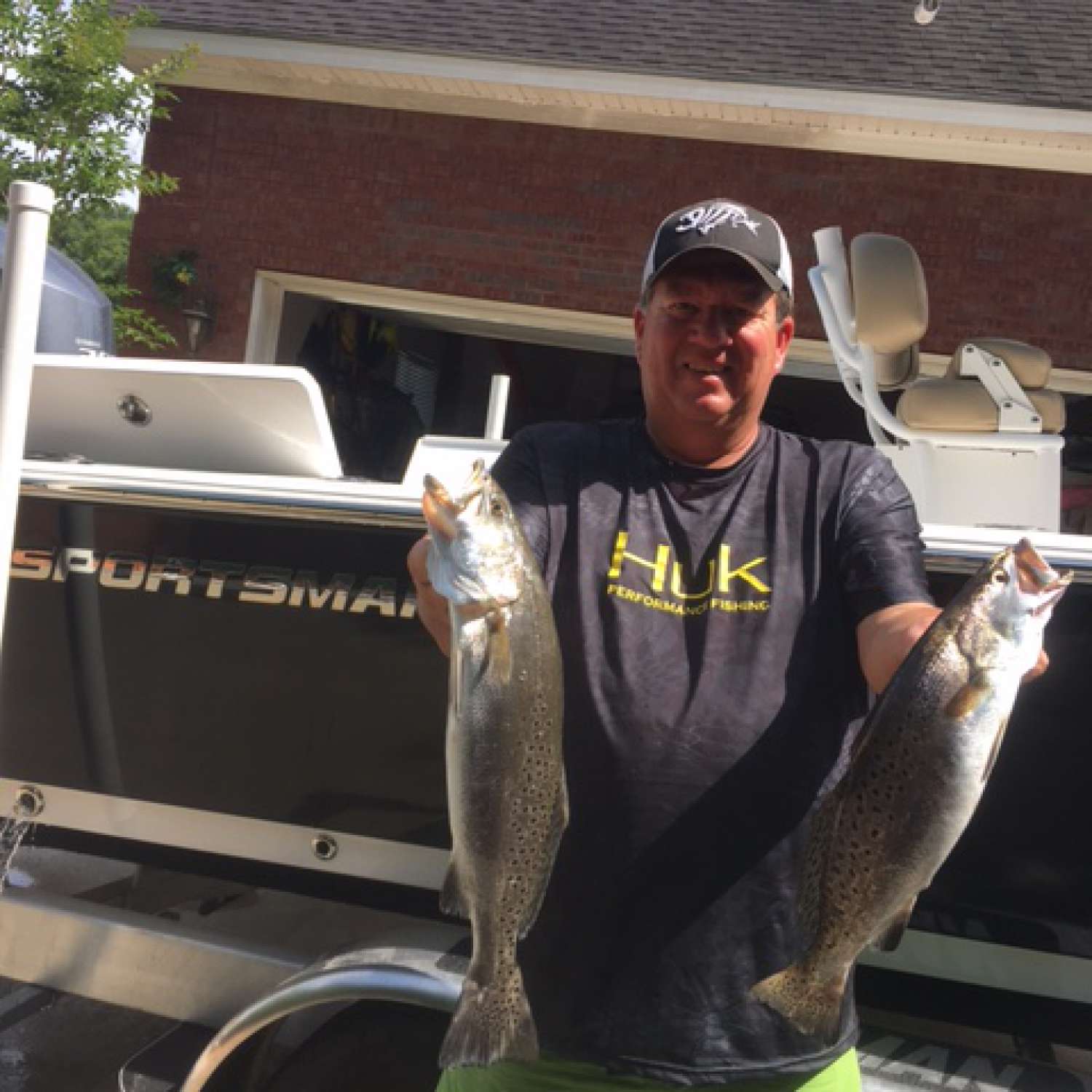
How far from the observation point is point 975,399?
3396 millimetres

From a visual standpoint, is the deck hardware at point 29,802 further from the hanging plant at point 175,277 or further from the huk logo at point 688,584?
the hanging plant at point 175,277

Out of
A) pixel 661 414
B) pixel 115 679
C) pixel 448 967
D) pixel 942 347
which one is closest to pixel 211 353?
pixel 942 347

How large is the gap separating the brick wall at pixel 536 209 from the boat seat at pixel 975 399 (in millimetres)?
4909

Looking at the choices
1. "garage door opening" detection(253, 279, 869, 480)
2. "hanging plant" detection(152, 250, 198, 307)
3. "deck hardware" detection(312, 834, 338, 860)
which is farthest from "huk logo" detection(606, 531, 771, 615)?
"hanging plant" detection(152, 250, 198, 307)

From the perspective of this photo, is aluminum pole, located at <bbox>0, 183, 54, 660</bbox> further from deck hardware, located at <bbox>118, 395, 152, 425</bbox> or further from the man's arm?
the man's arm

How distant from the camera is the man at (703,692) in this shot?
1.76m

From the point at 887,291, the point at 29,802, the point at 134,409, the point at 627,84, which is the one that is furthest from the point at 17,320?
the point at 627,84

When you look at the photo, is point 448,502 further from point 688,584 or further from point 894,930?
point 894,930

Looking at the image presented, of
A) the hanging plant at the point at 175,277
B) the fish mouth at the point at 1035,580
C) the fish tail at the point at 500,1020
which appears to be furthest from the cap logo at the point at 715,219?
the hanging plant at the point at 175,277

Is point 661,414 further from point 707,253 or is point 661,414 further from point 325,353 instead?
point 325,353

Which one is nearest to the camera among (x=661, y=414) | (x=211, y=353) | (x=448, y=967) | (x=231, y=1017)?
(x=661, y=414)

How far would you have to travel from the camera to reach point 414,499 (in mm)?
2885

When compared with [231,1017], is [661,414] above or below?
above

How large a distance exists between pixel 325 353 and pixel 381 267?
87 centimetres
